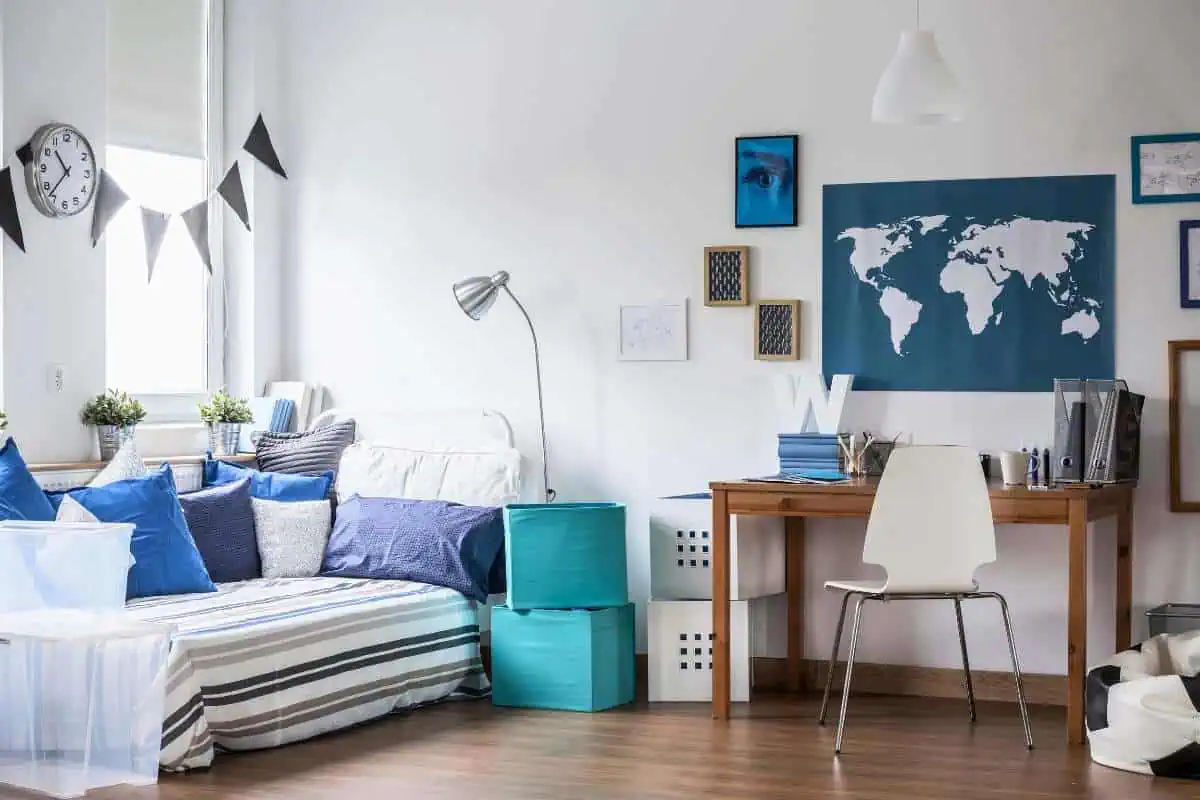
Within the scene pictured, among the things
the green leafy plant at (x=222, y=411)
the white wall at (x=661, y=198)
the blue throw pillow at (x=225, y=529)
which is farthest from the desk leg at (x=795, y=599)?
the green leafy plant at (x=222, y=411)

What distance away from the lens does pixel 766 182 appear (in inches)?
198

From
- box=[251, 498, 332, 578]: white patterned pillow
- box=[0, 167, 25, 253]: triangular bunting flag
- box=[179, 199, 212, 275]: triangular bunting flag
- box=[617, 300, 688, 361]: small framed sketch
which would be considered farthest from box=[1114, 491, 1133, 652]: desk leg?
box=[0, 167, 25, 253]: triangular bunting flag

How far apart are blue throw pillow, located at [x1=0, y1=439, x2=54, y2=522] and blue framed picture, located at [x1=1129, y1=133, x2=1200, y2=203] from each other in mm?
3428

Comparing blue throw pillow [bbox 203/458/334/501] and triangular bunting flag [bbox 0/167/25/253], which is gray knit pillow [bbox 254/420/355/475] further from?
triangular bunting flag [bbox 0/167/25/253]

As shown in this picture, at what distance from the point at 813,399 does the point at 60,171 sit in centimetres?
258

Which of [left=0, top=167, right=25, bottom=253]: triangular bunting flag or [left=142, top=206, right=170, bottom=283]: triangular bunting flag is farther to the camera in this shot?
[left=142, top=206, right=170, bottom=283]: triangular bunting flag

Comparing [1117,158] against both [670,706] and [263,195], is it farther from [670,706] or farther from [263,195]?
[263,195]

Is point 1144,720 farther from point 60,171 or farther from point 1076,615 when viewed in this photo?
point 60,171

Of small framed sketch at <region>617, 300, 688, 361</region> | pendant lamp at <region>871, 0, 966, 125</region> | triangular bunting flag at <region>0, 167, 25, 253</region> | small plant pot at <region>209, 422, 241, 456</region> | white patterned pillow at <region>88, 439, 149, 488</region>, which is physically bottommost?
white patterned pillow at <region>88, 439, 149, 488</region>

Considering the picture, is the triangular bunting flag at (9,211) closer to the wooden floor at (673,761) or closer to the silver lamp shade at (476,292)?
the silver lamp shade at (476,292)

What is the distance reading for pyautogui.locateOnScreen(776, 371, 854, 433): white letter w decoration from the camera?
16.0 feet

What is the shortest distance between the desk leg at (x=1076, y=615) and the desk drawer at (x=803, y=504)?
0.58 metres

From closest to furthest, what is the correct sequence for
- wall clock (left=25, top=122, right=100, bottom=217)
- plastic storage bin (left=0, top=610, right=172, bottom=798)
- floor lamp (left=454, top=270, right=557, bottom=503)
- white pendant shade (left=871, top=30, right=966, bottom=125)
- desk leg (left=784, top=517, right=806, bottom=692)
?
plastic storage bin (left=0, top=610, right=172, bottom=798) → white pendant shade (left=871, top=30, right=966, bottom=125) → wall clock (left=25, top=122, right=100, bottom=217) → desk leg (left=784, top=517, right=806, bottom=692) → floor lamp (left=454, top=270, right=557, bottom=503)

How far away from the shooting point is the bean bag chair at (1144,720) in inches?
145
